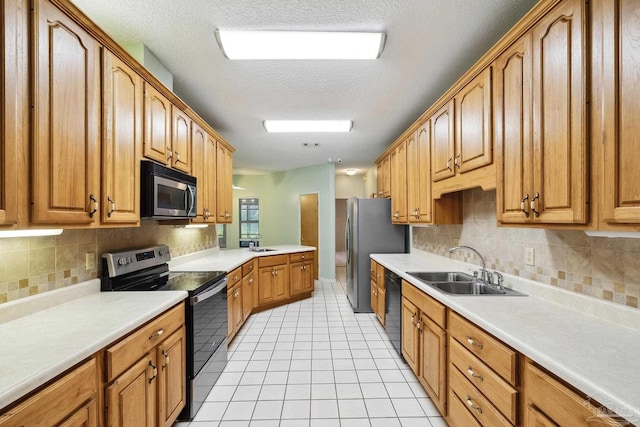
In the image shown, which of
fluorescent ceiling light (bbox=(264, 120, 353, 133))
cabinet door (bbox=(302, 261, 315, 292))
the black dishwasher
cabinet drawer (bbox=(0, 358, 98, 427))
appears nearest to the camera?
cabinet drawer (bbox=(0, 358, 98, 427))

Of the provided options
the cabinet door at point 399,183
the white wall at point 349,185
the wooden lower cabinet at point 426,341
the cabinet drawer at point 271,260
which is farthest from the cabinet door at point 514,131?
the white wall at point 349,185

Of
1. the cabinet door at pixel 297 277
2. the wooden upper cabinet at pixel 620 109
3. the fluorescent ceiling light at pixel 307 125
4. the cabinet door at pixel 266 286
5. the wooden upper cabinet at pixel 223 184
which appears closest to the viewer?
the wooden upper cabinet at pixel 620 109

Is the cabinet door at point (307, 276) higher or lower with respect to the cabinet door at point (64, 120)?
lower

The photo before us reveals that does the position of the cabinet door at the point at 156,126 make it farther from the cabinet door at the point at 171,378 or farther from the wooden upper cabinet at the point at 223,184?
the cabinet door at the point at 171,378

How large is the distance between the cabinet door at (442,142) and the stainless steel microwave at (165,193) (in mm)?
2182

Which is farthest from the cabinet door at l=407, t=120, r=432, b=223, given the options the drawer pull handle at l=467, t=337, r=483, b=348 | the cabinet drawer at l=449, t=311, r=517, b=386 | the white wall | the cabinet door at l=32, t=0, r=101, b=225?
the white wall

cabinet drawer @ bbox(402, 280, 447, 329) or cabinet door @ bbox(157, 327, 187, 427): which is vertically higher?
cabinet drawer @ bbox(402, 280, 447, 329)

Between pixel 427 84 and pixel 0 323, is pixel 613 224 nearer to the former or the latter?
pixel 427 84

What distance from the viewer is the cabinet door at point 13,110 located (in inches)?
39.5

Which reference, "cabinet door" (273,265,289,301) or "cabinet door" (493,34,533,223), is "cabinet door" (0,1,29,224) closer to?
"cabinet door" (493,34,533,223)

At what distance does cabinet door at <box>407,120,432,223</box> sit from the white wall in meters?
4.77

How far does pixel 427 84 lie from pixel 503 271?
172 cm

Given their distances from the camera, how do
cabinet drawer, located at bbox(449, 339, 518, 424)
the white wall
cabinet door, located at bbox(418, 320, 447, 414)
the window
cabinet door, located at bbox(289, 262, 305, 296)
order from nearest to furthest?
cabinet drawer, located at bbox(449, 339, 518, 424) < cabinet door, located at bbox(418, 320, 447, 414) < cabinet door, located at bbox(289, 262, 305, 296) < the window < the white wall

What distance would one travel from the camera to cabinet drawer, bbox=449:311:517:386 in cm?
114
